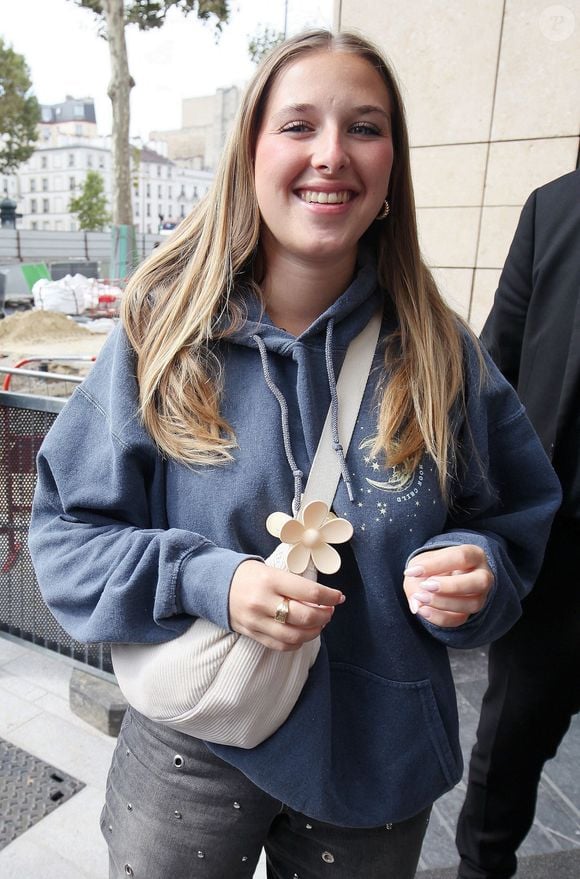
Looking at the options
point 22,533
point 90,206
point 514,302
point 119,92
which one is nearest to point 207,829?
point 514,302

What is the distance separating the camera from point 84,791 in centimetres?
272

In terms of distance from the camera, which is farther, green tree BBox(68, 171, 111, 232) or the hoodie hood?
green tree BBox(68, 171, 111, 232)

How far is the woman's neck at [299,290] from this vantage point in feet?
4.59

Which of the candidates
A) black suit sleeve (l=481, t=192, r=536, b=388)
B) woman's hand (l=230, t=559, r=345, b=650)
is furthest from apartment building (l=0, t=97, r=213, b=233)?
woman's hand (l=230, t=559, r=345, b=650)

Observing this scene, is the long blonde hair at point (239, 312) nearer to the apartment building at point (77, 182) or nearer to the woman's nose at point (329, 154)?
the woman's nose at point (329, 154)

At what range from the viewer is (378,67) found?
53.0 inches

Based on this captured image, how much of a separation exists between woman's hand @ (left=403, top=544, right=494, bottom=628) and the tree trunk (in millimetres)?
18456

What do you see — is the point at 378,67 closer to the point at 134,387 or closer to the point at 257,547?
the point at 134,387

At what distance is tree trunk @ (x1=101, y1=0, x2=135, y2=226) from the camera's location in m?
17.0

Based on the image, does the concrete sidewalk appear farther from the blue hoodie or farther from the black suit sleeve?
the black suit sleeve

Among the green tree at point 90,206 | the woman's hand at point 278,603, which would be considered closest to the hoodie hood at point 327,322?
the woman's hand at point 278,603

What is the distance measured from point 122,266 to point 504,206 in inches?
621

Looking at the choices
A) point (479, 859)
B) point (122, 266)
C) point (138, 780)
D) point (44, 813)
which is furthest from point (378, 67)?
point (122, 266)

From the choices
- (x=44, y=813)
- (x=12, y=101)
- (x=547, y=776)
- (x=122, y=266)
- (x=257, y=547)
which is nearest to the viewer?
(x=257, y=547)
